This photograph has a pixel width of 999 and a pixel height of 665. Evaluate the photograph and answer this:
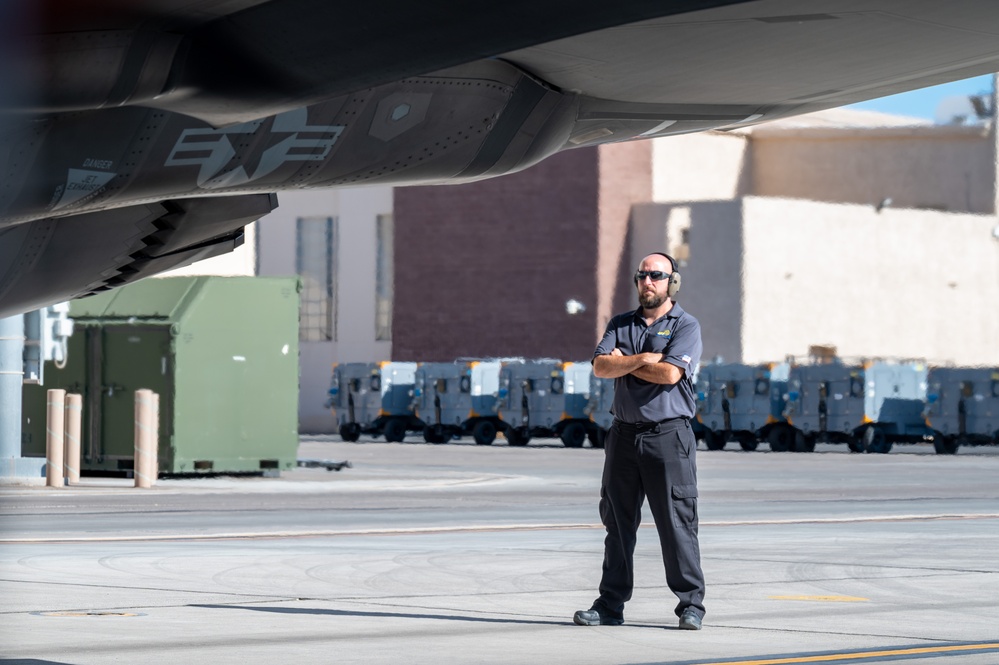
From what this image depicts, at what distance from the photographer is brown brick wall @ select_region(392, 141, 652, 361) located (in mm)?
58375

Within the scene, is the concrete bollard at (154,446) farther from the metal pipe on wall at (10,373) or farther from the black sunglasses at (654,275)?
the black sunglasses at (654,275)

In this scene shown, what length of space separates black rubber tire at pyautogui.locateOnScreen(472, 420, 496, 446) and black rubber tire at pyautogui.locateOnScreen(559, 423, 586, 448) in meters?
2.02

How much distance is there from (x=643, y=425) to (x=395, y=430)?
37591mm

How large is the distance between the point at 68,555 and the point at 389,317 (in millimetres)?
49157

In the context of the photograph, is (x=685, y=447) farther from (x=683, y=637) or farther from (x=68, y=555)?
(x=68, y=555)

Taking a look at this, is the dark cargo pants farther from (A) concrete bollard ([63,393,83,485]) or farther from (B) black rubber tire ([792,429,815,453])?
(B) black rubber tire ([792,429,815,453])

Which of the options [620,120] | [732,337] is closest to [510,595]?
[620,120]

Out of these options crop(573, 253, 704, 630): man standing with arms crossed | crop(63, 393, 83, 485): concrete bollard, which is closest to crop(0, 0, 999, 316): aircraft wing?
crop(573, 253, 704, 630): man standing with arms crossed

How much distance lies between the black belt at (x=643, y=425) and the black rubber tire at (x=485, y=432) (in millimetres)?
36003

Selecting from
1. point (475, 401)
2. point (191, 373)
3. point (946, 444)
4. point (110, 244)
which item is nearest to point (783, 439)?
point (946, 444)

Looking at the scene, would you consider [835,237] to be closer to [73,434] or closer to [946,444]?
[946,444]

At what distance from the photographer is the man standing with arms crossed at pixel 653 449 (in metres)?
9.27

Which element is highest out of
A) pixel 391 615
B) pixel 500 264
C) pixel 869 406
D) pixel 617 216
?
pixel 617 216

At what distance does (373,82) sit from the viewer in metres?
6.57
